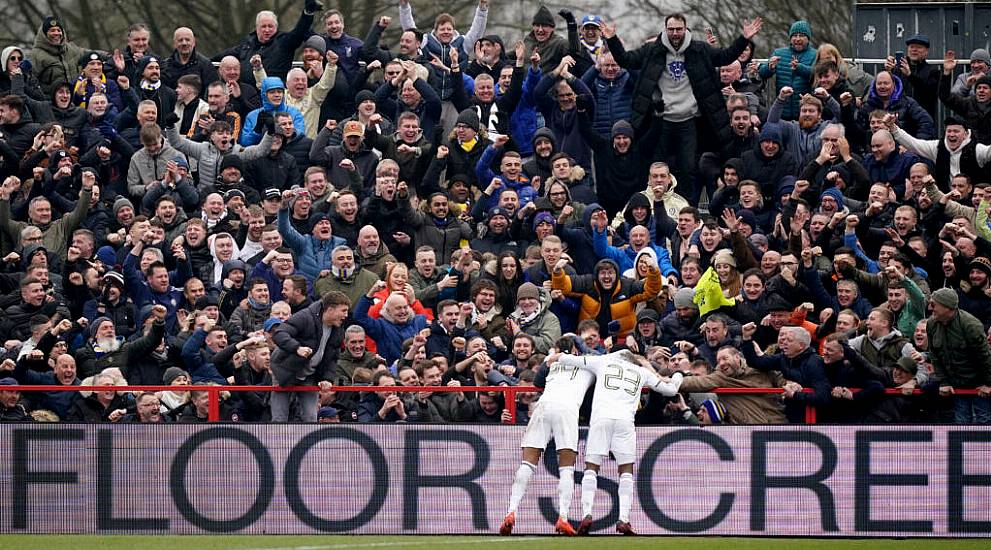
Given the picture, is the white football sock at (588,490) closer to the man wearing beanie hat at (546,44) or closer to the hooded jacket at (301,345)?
the hooded jacket at (301,345)

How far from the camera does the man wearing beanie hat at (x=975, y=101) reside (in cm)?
2111

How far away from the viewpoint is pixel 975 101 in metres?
21.4

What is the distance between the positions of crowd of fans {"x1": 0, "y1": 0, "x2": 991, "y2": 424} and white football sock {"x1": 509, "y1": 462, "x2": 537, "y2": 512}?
98cm

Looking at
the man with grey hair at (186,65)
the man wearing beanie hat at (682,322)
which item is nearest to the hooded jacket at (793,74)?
the man wearing beanie hat at (682,322)

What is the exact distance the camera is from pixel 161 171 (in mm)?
21766

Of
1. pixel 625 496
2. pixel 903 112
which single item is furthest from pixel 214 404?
pixel 903 112

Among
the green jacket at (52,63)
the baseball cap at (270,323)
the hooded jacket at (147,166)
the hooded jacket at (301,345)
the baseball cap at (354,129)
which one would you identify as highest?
the green jacket at (52,63)

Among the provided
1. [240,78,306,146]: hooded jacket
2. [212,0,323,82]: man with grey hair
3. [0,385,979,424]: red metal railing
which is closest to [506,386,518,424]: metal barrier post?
[0,385,979,424]: red metal railing

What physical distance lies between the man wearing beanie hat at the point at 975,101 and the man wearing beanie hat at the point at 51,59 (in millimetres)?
10433

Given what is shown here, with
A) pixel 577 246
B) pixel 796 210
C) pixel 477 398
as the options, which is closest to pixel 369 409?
pixel 477 398

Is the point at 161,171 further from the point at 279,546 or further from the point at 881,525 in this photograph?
the point at 881,525

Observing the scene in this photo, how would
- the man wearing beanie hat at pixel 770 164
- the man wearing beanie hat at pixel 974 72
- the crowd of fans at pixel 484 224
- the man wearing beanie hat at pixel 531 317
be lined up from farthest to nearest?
the man wearing beanie hat at pixel 974 72 < the man wearing beanie hat at pixel 770 164 < the man wearing beanie hat at pixel 531 317 < the crowd of fans at pixel 484 224

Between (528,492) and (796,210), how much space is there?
4950 mm

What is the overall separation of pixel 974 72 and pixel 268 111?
8085 millimetres
